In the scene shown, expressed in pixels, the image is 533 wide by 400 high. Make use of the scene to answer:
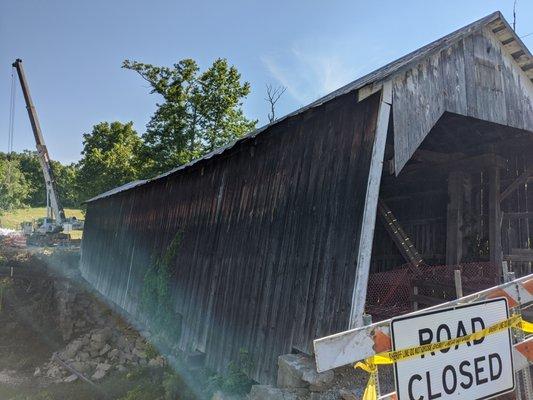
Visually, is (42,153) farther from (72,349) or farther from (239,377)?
(239,377)

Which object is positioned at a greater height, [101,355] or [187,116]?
[187,116]

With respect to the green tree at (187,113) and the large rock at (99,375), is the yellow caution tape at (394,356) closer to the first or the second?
the large rock at (99,375)

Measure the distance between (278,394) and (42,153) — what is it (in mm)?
31437

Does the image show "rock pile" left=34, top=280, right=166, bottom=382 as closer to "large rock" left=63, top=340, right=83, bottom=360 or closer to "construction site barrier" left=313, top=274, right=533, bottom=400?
"large rock" left=63, top=340, right=83, bottom=360

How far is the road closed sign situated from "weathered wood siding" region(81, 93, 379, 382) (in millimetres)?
2067

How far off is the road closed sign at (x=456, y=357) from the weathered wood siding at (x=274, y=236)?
207 cm

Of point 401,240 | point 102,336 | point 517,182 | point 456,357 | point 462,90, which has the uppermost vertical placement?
point 462,90

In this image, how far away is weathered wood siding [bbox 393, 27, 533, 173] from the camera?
509 cm

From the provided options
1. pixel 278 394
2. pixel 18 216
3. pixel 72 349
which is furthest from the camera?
pixel 18 216

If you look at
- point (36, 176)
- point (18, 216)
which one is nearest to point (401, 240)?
point (18, 216)

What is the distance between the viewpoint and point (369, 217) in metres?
4.75

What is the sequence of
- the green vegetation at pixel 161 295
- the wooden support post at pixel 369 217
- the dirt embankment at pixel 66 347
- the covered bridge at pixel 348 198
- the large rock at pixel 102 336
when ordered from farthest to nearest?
the large rock at pixel 102 336 → the dirt embankment at pixel 66 347 → the green vegetation at pixel 161 295 → the covered bridge at pixel 348 198 → the wooden support post at pixel 369 217

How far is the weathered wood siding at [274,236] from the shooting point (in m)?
5.12

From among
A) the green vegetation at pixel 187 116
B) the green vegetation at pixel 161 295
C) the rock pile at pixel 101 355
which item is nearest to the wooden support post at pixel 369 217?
the green vegetation at pixel 161 295
